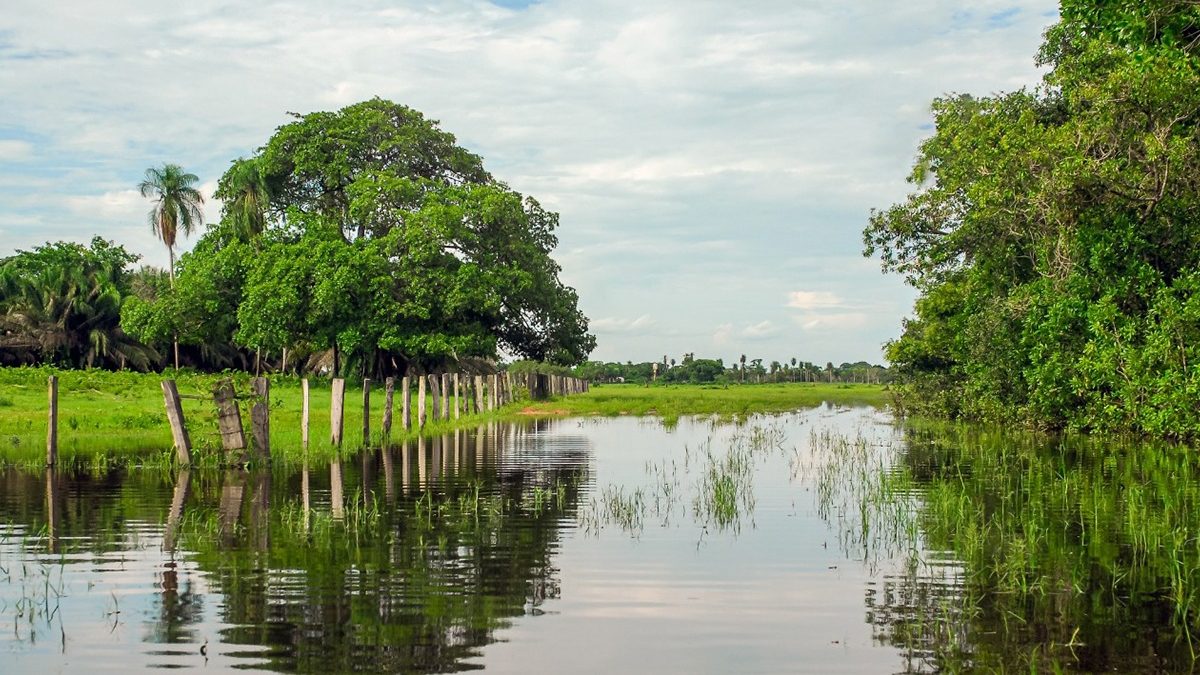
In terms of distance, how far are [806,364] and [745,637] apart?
125695mm

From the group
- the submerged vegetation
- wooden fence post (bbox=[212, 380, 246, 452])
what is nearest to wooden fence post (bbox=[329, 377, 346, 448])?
wooden fence post (bbox=[212, 380, 246, 452])

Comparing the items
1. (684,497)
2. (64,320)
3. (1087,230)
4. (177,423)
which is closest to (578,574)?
(684,497)

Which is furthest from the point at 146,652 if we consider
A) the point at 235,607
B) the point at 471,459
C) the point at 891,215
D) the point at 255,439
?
the point at 891,215

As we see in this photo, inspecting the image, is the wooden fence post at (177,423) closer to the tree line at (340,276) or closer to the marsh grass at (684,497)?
the marsh grass at (684,497)

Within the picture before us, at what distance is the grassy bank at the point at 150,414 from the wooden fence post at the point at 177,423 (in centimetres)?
40

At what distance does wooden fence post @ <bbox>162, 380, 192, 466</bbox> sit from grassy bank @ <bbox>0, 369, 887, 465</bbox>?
1.31 ft

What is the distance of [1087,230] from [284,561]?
74.5 feet

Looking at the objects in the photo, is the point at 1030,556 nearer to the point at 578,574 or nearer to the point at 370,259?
the point at 578,574

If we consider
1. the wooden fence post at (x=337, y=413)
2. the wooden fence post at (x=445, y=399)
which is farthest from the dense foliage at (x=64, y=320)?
the wooden fence post at (x=337, y=413)

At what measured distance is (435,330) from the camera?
52094mm

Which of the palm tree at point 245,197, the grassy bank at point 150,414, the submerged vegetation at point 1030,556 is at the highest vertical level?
the palm tree at point 245,197

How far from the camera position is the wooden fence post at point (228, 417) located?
20.5 meters

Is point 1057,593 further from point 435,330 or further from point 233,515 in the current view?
point 435,330

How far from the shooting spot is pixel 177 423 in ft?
67.9
